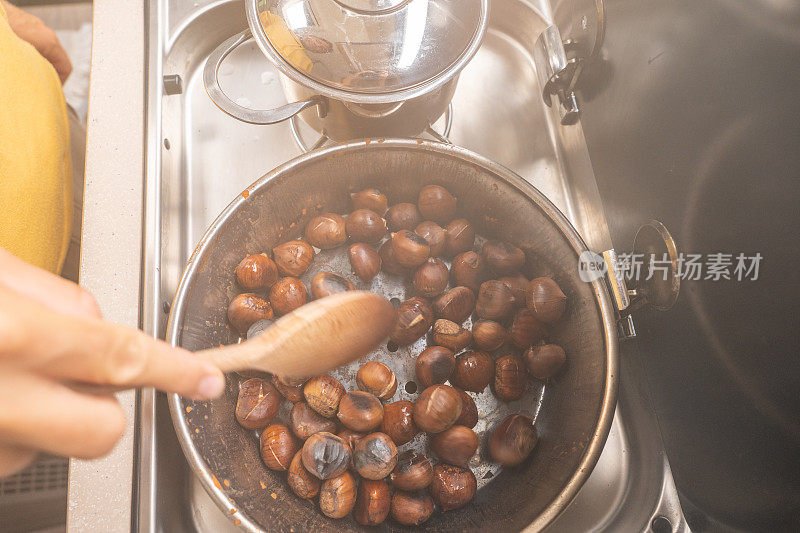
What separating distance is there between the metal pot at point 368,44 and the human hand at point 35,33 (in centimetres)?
53

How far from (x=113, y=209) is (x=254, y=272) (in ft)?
0.87

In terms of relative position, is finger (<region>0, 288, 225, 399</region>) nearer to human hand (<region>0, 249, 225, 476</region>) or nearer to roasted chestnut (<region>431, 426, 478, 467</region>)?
human hand (<region>0, 249, 225, 476</region>)

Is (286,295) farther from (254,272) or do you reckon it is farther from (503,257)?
(503,257)

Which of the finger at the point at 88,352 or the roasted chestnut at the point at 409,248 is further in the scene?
the roasted chestnut at the point at 409,248

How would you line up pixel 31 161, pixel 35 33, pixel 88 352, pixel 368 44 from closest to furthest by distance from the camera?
pixel 88 352
pixel 368 44
pixel 31 161
pixel 35 33

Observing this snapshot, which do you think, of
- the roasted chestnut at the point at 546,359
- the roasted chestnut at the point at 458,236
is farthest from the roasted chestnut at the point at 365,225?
the roasted chestnut at the point at 546,359

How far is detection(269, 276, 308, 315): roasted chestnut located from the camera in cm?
78

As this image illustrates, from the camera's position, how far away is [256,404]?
0.71 metres

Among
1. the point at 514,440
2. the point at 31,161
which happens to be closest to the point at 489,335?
the point at 514,440

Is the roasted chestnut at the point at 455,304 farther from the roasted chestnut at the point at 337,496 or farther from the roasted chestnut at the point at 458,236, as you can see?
the roasted chestnut at the point at 337,496

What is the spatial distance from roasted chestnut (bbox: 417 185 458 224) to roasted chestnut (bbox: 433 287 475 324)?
0.14 metres

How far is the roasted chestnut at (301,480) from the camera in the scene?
0.68 m

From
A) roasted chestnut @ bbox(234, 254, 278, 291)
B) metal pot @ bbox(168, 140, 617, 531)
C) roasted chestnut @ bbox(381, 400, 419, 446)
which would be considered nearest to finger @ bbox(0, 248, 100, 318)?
metal pot @ bbox(168, 140, 617, 531)

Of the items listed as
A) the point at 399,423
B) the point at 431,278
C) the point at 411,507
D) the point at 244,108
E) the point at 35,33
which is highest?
the point at 35,33
